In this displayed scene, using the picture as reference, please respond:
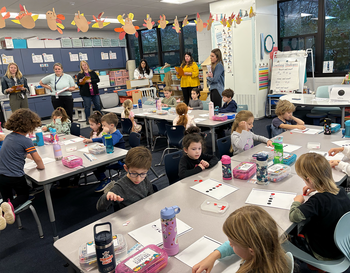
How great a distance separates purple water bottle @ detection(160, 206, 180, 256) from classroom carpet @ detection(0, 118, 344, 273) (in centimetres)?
46

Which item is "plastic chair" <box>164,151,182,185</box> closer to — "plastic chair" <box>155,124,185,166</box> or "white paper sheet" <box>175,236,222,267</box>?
"white paper sheet" <box>175,236,222,267</box>

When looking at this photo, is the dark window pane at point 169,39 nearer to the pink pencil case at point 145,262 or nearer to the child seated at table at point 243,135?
the child seated at table at point 243,135

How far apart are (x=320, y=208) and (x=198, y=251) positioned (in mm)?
710

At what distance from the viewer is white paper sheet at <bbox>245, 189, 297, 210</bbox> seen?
1.65 meters

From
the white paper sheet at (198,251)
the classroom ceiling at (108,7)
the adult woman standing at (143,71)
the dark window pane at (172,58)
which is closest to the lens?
the white paper sheet at (198,251)

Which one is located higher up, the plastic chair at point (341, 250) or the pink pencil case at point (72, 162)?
the pink pencil case at point (72, 162)

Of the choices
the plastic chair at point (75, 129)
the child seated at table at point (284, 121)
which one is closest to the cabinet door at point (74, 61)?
the plastic chair at point (75, 129)

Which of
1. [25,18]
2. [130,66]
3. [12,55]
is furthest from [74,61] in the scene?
[25,18]

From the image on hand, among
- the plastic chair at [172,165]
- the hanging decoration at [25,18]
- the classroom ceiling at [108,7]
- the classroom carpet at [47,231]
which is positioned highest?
the classroom ceiling at [108,7]

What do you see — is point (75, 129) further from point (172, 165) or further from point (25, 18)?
point (172, 165)

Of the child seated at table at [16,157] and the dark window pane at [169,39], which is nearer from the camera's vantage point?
the child seated at table at [16,157]

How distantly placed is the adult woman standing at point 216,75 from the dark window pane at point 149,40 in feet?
16.5

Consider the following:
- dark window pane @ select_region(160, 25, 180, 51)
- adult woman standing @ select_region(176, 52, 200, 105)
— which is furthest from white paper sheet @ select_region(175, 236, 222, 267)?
dark window pane @ select_region(160, 25, 180, 51)

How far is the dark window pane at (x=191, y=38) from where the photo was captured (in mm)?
8727
